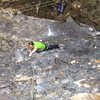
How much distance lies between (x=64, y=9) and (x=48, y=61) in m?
2.98

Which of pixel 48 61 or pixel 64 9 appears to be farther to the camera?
pixel 64 9

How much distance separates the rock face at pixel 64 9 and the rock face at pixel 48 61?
42 cm

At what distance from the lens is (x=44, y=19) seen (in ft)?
32.5

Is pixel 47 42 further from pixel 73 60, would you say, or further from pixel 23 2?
pixel 23 2

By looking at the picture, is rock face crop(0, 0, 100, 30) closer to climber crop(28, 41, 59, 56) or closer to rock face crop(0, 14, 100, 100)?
rock face crop(0, 14, 100, 100)

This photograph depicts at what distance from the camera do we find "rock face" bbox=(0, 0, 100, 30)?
10.1 metres

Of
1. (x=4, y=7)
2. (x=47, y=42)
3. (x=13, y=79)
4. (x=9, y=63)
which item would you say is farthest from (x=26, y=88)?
(x=4, y=7)

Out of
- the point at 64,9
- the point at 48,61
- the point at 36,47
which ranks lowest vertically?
the point at 48,61

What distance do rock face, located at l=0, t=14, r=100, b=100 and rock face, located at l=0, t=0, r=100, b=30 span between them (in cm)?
42

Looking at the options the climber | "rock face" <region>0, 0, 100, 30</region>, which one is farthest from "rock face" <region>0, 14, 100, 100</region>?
"rock face" <region>0, 0, 100, 30</region>

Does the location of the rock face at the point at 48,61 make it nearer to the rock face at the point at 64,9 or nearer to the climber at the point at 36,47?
the climber at the point at 36,47

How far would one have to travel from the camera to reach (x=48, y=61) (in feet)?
26.7

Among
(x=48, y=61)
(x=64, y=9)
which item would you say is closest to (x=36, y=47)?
(x=48, y=61)

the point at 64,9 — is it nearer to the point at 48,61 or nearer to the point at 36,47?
the point at 36,47
